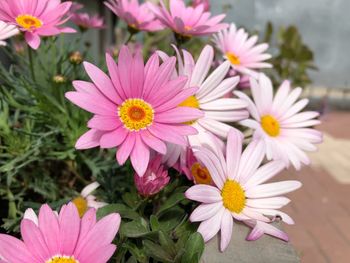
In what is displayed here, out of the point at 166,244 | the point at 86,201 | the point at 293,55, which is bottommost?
the point at 293,55

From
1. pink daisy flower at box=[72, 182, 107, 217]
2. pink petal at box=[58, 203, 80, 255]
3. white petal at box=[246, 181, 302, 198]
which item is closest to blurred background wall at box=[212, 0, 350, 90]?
pink daisy flower at box=[72, 182, 107, 217]

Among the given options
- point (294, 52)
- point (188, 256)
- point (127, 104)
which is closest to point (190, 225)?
point (188, 256)

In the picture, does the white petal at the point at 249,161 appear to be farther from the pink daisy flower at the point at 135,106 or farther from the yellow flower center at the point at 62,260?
the yellow flower center at the point at 62,260

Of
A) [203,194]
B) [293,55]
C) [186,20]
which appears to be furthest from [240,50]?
A: [293,55]

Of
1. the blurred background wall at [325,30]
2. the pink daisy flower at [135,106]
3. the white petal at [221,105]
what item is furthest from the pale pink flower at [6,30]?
the blurred background wall at [325,30]

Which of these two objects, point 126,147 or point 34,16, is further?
point 34,16

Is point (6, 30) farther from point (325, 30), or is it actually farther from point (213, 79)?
point (325, 30)
